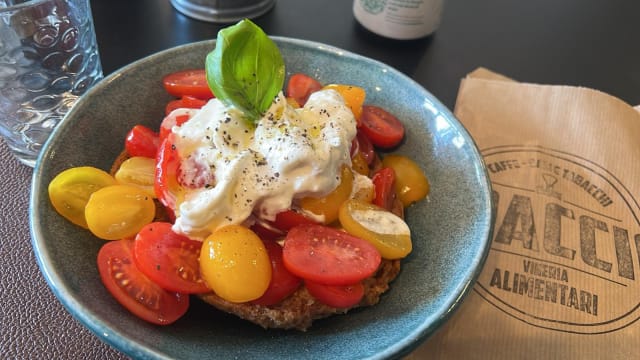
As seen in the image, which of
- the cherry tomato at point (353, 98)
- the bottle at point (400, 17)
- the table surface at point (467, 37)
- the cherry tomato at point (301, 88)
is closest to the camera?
the cherry tomato at point (353, 98)

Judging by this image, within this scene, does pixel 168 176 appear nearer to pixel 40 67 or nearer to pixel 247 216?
pixel 247 216

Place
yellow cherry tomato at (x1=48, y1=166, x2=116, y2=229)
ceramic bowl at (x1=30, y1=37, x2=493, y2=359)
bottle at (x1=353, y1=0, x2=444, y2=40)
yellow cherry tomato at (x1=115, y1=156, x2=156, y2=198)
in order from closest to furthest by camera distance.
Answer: ceramic bowl at (x1=30, y1=37, x2=493, y2=359) < yellow cherry tomato at (x1=48, y1=166, x2=116, y2=229) < yellow cherry tomato at (x1=115, y1=156, x2=156, y2=198) < bottle at (x1=353, y1=0, x2=444, y2=40)

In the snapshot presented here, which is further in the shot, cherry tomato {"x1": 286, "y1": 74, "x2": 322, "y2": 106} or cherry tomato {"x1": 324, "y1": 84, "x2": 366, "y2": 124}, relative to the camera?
cherry tomato {"x1": 286, "y1": 74, "x2": 322, "y2": 106}

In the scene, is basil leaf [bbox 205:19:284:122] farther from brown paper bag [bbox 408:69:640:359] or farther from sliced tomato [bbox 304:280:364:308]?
brown paper bag [bbox 408:69:640:359]

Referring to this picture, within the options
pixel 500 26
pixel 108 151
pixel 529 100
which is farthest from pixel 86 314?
pixel 500 26

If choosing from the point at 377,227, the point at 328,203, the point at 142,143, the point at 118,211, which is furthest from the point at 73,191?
the point at 377,227

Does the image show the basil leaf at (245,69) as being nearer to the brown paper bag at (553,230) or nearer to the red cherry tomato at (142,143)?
the red cherry tomato at (142,143)

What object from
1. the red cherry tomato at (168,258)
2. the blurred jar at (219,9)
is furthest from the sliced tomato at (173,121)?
the blurred jar at (219,9)

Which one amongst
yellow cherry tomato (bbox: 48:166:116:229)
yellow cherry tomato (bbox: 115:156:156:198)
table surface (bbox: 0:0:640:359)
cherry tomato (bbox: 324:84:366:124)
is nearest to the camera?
yellow cherry tomato (bbox: 48:166:116:229)

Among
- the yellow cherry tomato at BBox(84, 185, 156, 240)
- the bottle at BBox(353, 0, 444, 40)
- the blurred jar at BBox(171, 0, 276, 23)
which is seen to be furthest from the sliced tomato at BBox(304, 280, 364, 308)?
the blurred jar at BBox(171, 0, 276, 23)
